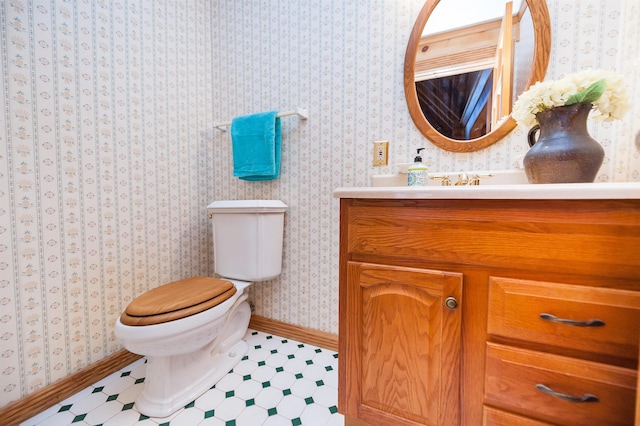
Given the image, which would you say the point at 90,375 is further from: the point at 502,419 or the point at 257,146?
the point at 502,419

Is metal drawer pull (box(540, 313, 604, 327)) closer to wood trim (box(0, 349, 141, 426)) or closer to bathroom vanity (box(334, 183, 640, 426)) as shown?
bathroom vanity (box(334, 183, 640, 426))

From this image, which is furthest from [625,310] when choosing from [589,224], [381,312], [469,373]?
[381,312]

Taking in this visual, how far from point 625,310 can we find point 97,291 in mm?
1703

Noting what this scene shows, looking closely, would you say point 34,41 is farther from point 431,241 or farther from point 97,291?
point 431,241

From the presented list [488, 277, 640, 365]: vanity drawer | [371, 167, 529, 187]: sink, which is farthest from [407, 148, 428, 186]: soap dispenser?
[488, 277, 640, 365]: vanity drawer

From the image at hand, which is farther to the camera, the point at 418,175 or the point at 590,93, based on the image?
the point at 418,175

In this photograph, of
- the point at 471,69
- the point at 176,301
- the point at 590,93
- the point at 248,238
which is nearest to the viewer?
the point at 590,93

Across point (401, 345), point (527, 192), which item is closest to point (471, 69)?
point (527, 192)

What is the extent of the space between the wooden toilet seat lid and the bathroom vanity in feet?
1.92

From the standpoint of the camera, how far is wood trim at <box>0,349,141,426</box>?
889mm

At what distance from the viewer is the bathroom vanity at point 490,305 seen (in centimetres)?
51

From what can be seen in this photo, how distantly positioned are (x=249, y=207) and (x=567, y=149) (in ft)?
3.95

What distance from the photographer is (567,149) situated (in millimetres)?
699

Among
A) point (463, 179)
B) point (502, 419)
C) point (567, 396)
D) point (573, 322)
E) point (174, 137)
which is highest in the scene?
point (174, 137)
